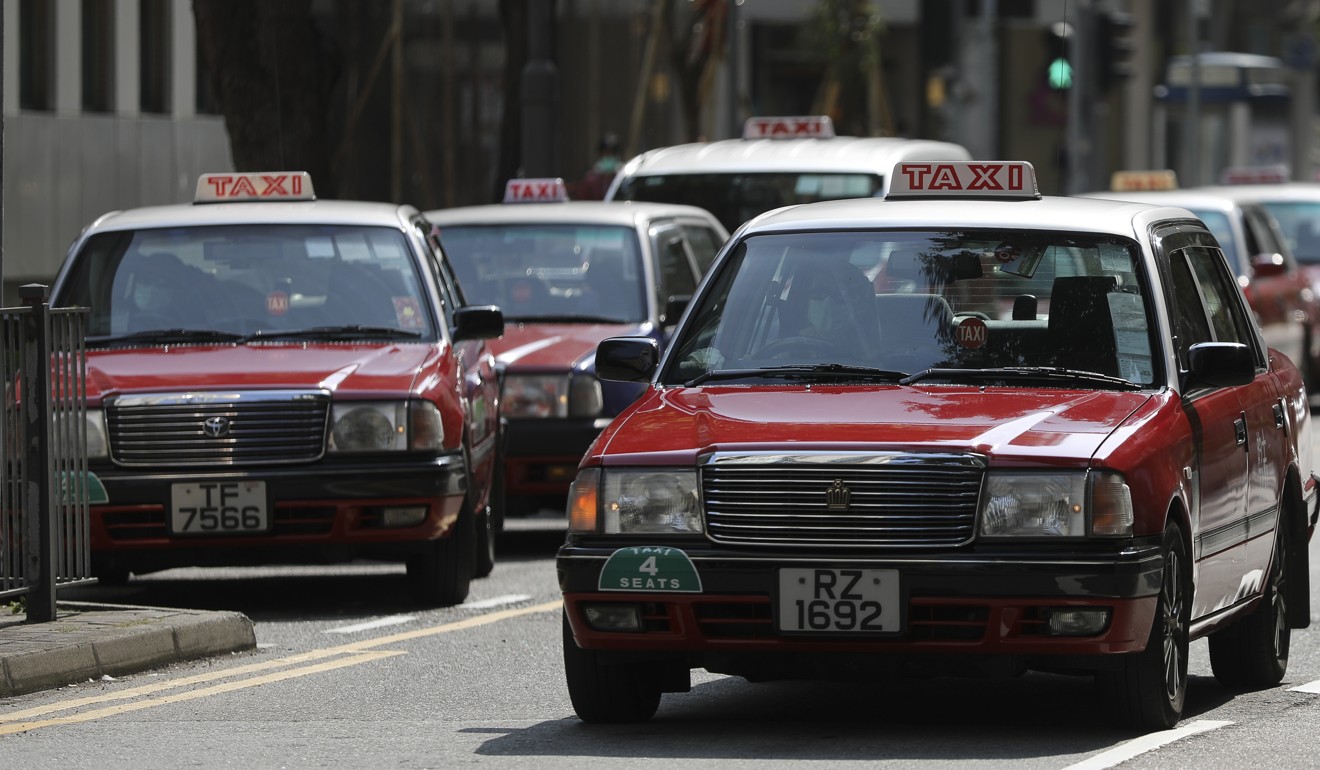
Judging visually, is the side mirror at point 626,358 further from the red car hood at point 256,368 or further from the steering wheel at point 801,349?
the red car hood at point 256,368

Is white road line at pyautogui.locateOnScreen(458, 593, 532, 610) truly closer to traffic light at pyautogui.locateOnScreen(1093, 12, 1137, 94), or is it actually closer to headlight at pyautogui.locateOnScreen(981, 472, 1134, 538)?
headlight at pyautogui.locateOnScreen(981, 472, 1134, 538)

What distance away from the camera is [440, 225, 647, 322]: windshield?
1517 cm

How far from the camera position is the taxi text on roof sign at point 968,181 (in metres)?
9.16

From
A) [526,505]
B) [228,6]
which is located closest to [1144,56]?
[228,6]

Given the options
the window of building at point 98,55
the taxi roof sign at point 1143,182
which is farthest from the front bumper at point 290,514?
the window of building at point 98,55

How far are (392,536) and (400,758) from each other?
3.85 m

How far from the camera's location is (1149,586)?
745 centimetres

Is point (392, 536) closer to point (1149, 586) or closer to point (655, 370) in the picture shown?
point (655, 370)

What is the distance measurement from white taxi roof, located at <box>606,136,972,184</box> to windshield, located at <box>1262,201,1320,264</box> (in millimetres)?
6713

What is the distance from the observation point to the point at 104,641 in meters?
9.48

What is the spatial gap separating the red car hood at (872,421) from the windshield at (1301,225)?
1754 centimetres

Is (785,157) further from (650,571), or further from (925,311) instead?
(650,571)

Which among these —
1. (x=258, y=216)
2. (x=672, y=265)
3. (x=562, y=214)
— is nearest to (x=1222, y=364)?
(x=258, y=216)

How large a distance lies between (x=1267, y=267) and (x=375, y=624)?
11319 millimetres
